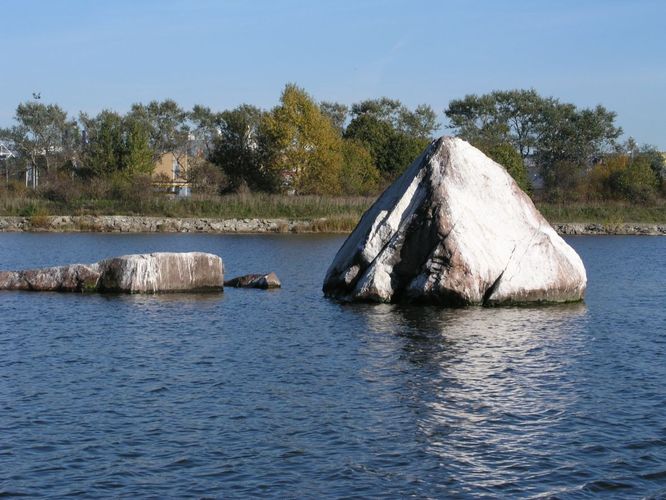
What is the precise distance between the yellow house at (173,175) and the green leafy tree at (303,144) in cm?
1031

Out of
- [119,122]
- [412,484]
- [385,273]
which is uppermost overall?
[119,122]

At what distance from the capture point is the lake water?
10703mm

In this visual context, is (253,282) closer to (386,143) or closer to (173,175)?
(386,143)

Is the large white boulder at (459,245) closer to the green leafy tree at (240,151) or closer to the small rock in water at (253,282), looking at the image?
the small rock in water at (253,282)

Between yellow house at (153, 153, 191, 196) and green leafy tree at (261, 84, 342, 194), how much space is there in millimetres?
10308

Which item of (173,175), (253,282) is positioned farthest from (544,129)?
(253,282)

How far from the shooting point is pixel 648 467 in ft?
36.6

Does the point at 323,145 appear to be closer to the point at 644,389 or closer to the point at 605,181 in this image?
the point at 605,181

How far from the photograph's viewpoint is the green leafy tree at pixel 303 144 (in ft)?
254

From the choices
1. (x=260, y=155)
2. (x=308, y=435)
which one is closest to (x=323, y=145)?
(x=260, y=155)

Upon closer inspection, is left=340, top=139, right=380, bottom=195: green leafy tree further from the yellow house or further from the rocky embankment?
the yellow house

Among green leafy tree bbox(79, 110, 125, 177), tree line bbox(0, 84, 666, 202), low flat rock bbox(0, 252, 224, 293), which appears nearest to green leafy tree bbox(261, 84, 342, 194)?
tree line bbox(0, 84, 666, 202)

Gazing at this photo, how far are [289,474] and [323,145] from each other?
6754cm

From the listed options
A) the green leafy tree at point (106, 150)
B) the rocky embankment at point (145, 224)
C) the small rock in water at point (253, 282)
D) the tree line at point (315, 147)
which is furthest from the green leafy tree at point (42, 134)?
the small rock in water at point (253, 282)
